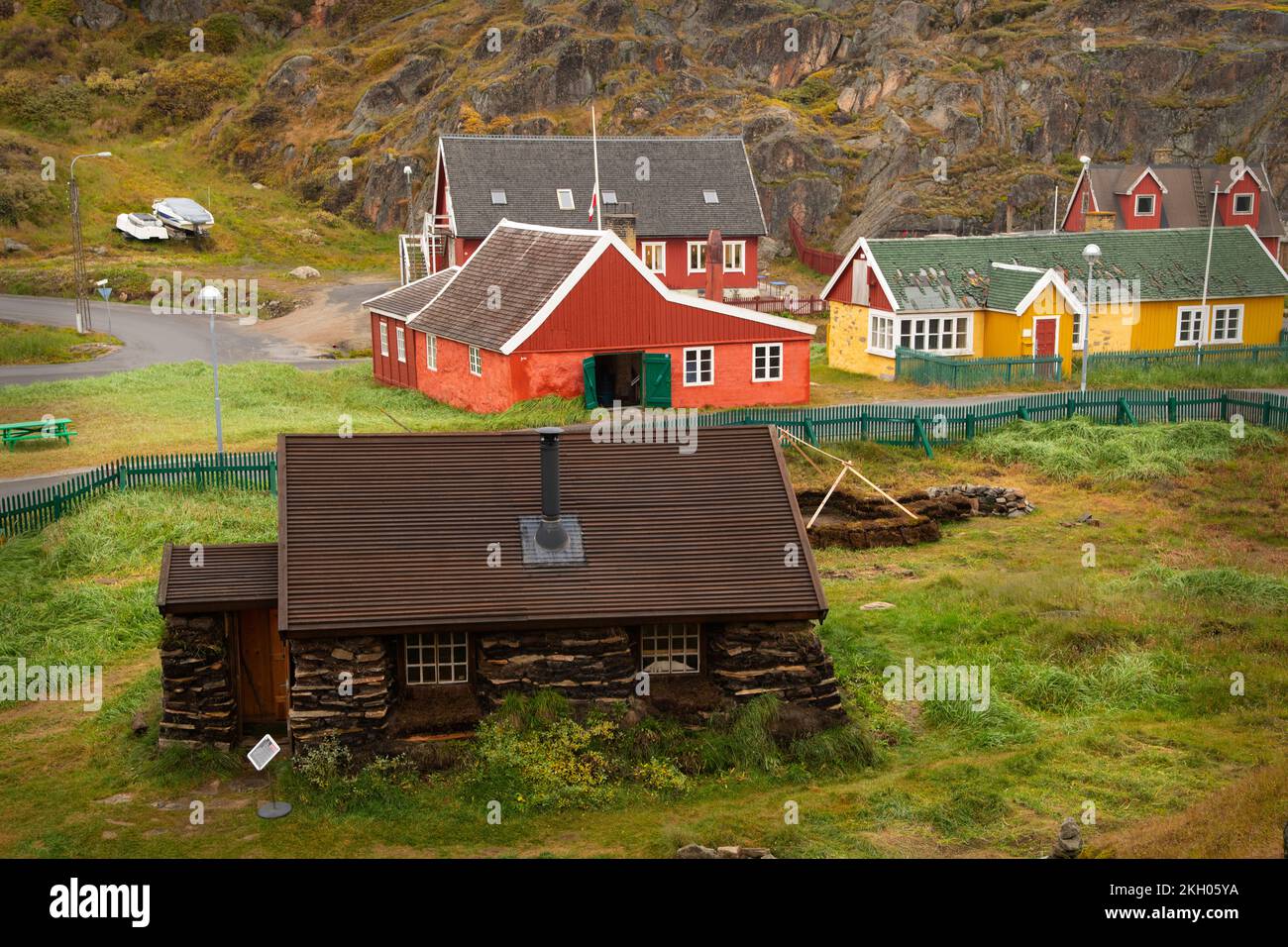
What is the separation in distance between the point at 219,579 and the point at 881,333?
31069mm

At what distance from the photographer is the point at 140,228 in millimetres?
69562

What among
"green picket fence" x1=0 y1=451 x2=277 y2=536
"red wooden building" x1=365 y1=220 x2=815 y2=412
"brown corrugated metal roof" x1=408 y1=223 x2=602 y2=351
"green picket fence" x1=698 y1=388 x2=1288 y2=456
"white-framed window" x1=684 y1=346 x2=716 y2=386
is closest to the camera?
"green picket fence" x1=0 y1=451 x2=277 y2=536

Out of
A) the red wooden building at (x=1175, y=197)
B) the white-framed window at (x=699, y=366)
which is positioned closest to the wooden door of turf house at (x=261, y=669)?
the white-framed window at (x=699, y=366)

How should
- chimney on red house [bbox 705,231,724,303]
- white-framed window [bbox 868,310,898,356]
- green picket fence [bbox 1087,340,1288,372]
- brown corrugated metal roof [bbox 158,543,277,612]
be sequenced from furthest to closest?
chimney on red house [bbox 705,231,724,303]
white-framed window [bbox 868,310,898,356]
green picket fence [bbox 1087,340,1288,372]
brown corrugated metal roof [bbox 158,543,277,612]

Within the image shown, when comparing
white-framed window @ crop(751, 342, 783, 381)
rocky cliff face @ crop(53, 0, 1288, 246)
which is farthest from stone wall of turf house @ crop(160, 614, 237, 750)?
rocky cliff face @ crop(53, 0, 1288, 246)

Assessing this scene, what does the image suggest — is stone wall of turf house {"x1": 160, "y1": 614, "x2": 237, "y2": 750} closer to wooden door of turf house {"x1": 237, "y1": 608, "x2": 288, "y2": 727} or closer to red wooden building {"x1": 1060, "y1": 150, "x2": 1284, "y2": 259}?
wooden door of turf house {"x1": 237, "y1": 608, "x2": 288, "y2": 727}

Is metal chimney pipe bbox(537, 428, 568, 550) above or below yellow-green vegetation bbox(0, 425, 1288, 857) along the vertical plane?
above

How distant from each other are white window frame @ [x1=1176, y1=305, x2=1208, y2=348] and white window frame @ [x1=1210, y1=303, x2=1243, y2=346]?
552 mm

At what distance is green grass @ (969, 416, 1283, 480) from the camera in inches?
1314

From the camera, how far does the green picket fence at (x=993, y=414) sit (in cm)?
3466

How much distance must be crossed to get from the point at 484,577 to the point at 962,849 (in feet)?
22.5

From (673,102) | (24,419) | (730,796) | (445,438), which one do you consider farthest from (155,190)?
(730,796)

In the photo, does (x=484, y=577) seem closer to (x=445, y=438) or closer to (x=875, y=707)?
(x=445, y=438)

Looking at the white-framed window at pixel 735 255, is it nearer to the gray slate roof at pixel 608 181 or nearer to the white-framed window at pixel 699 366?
the gray slate roof at pixel 608 181
